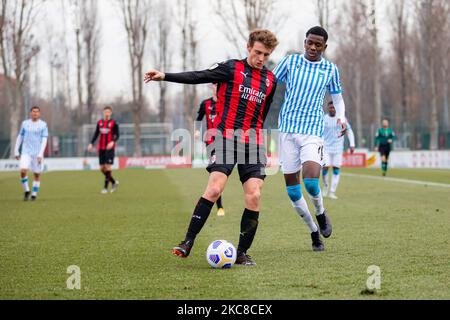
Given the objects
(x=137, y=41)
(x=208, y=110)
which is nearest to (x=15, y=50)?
(x=137, y=41)

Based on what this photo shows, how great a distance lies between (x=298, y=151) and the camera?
28.1ft

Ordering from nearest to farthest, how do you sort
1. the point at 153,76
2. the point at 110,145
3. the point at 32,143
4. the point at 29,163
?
the point at 153,76 → the point at 32,143 → the point at 29,163 → the point at 110,145

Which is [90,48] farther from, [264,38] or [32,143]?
[264,38]

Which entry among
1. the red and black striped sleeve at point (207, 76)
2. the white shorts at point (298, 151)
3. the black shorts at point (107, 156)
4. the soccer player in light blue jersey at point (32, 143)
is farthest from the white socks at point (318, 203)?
the black shorts at point (107, 156)

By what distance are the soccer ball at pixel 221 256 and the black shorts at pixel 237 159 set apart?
72cm

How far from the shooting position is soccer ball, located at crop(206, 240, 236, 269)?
7012 millimetres

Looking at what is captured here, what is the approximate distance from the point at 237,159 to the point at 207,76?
0.87 m

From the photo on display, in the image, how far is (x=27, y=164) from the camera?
59.7 ft

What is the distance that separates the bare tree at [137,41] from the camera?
53.7 meters

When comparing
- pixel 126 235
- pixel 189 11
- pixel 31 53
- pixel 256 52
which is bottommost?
pixel 126 235

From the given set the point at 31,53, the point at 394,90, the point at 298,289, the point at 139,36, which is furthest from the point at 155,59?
the point at 298,289

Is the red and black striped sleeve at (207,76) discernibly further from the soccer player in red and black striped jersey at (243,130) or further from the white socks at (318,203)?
the white socks at (318,203)
